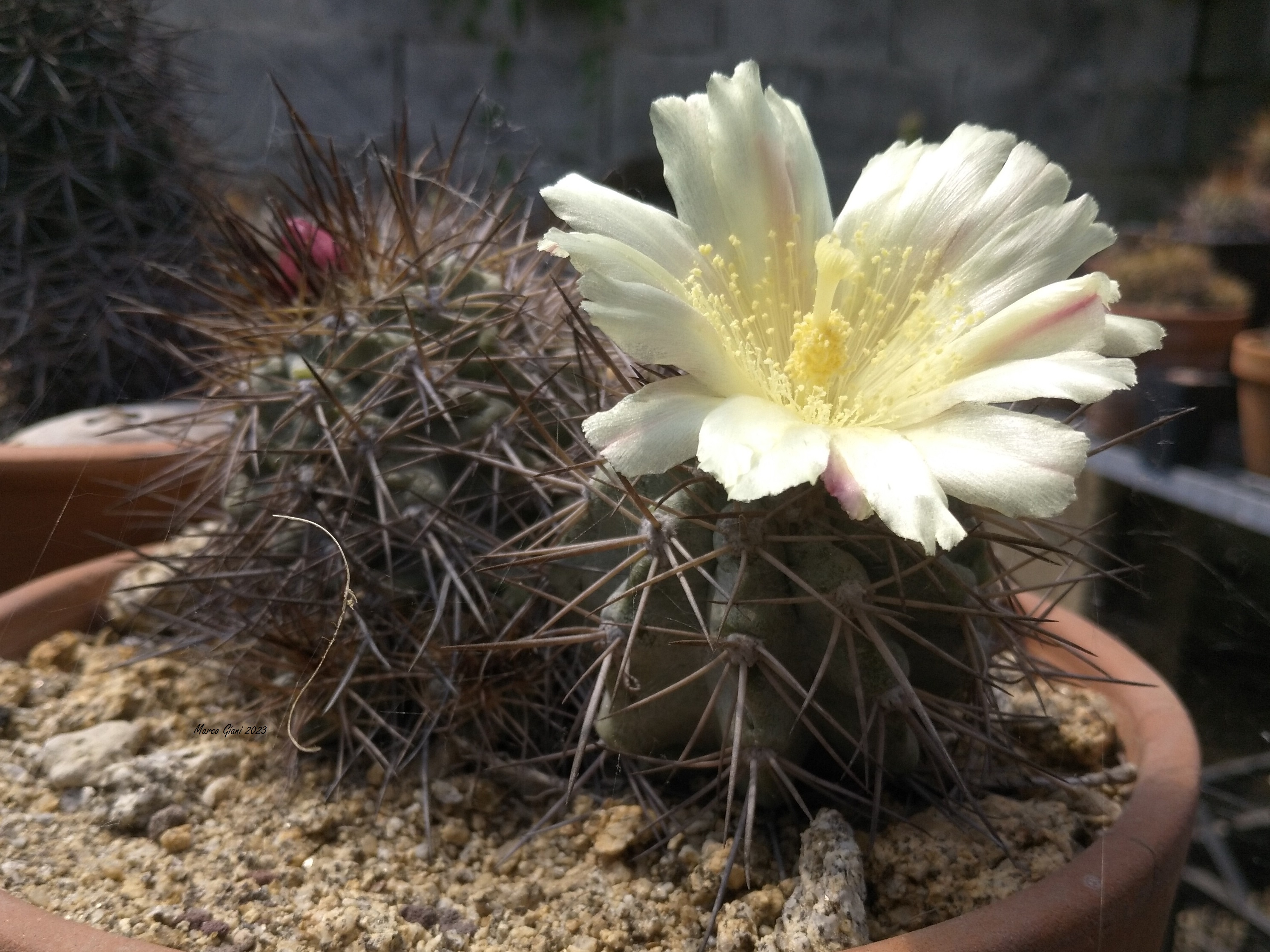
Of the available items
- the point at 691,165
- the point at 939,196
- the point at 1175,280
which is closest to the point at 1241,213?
the point at 1175,280

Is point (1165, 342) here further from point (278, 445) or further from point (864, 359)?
point (278, 445)

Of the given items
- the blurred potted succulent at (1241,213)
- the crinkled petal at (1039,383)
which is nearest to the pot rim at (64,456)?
the crinkled petal at (1039,383)

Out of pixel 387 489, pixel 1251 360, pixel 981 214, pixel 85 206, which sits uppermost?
pixel 981 214

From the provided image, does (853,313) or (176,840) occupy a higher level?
(853,313)

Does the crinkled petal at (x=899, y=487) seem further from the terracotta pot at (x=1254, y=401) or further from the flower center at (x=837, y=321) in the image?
the terracotta pot at (x=1254, y=401)

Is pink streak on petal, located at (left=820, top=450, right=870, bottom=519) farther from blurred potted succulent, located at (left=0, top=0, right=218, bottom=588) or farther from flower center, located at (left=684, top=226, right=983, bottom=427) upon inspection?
blurred potted succulent, located at (left=0, top=0, right=218, bottom=588)

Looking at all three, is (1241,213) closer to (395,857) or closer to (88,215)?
(88,215)

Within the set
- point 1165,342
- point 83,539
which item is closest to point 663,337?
point 83,539
